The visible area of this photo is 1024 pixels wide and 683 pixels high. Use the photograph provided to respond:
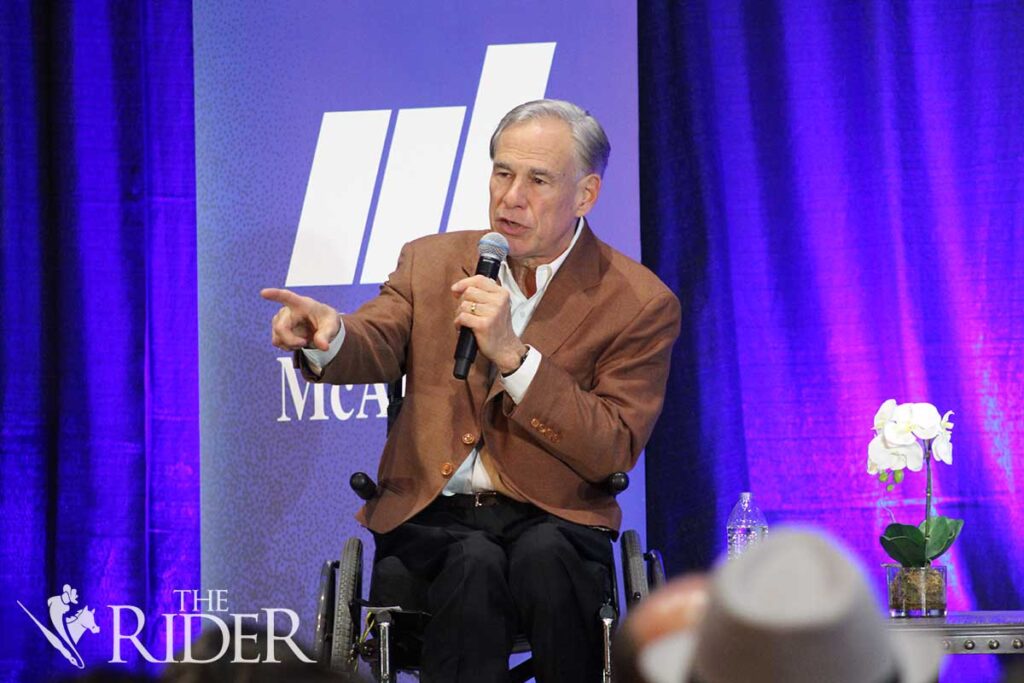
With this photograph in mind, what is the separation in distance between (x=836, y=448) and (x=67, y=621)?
2350mm

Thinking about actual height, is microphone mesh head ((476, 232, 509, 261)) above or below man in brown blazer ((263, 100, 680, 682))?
above

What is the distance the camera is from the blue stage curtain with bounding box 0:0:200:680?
4160mm

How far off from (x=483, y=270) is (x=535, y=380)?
0.25 meters

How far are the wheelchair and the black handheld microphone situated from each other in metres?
0.41

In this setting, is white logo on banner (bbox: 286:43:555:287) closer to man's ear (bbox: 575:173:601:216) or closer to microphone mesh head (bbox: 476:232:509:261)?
man's ear (bbox: 575:173:601:216)

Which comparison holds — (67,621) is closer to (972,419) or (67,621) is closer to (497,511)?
(497,511)

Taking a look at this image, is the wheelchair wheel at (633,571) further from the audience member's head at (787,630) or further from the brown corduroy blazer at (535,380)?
the audience member's head at (787,630)

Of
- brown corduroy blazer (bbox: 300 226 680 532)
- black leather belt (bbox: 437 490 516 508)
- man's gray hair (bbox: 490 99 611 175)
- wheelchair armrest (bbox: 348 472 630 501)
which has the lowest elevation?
black leather belt (bbox: 437 490 516 508)

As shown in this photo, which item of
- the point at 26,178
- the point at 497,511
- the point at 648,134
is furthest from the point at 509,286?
the point at 26,178

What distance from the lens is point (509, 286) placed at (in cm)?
323

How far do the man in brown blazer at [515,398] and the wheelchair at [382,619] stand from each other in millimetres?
53
